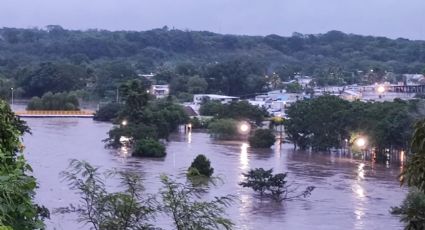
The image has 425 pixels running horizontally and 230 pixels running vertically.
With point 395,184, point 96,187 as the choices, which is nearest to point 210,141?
point 395,184

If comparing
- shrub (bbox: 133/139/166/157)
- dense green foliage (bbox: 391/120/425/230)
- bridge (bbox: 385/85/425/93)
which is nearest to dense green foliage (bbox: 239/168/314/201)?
shrub (bbox: 133/139/166/157)

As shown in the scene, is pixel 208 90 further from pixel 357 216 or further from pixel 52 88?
pixel 357 216

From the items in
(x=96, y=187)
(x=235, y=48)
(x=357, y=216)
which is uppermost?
(x=235, y=48)

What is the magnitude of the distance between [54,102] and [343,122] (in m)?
17.5

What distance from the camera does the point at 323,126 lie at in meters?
31.3

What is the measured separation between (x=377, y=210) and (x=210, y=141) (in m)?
16.0

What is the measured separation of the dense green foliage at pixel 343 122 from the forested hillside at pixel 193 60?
1897 cm

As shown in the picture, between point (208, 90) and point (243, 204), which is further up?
point (208, 90)

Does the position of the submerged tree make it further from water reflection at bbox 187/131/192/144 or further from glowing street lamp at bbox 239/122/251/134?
glowing street lamp at bbox 239/122/251/134

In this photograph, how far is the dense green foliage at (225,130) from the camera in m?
35.4

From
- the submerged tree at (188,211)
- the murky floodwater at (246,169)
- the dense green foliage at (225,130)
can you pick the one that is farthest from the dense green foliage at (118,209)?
the dense green foliage at (225,130)

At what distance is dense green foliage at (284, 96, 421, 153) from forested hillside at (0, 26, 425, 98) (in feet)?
62.2

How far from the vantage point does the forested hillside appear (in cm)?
5172

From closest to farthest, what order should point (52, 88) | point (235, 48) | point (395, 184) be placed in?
point (395, 184) → point (52, 88) → point (235, 48)
